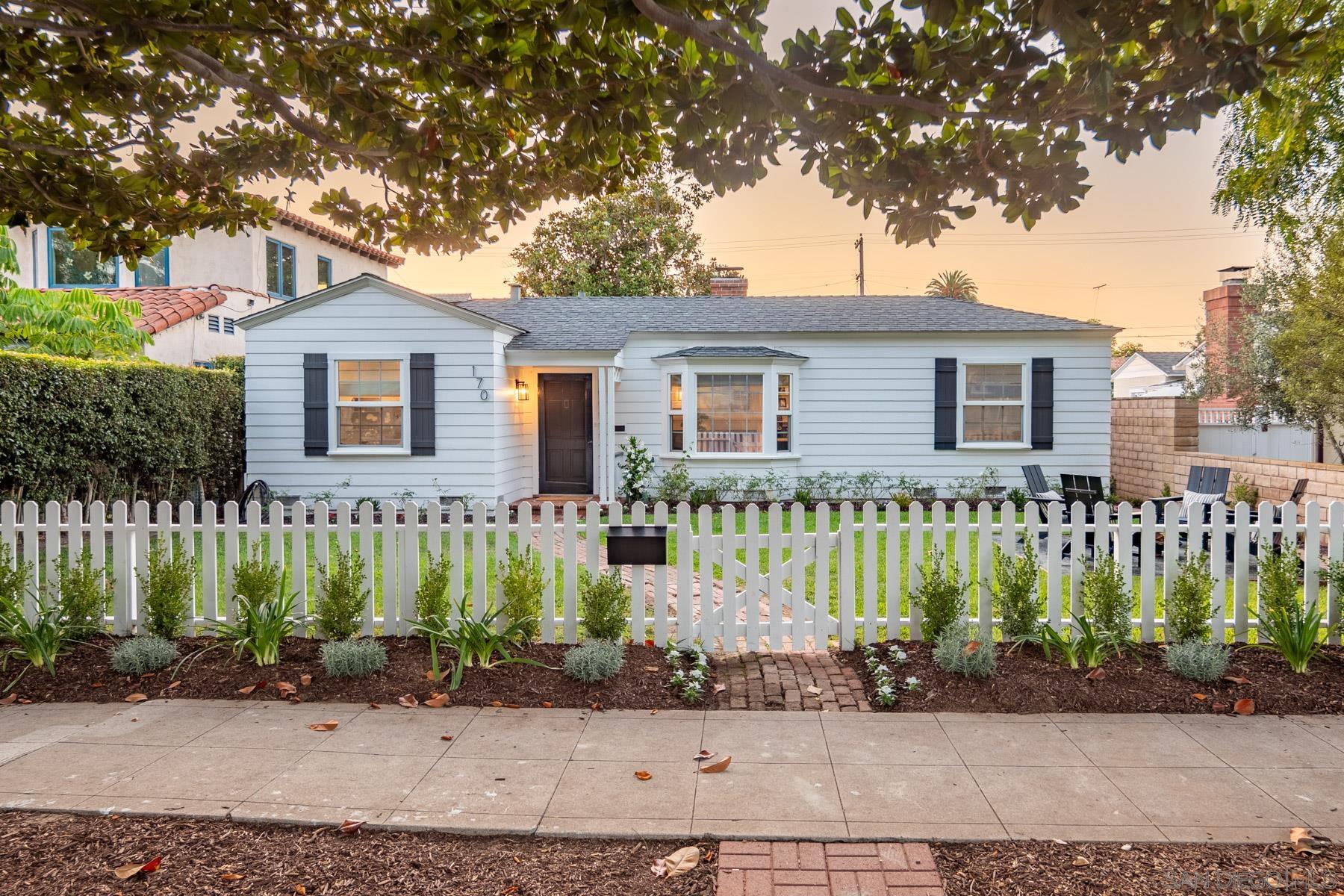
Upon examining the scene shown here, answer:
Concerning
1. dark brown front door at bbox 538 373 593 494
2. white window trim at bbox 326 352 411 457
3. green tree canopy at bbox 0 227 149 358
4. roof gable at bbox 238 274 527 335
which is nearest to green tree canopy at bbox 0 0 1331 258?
green tree canopy at bbox 0 227 149 358

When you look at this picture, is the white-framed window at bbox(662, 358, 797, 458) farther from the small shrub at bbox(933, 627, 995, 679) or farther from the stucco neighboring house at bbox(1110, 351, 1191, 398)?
the stucco neighboring house at bbox(1110, 351, 1191, 398)

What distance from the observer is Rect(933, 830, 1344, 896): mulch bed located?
8.96 ft

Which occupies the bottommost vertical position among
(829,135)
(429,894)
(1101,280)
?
(429,894)

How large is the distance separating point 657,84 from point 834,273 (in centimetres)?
4167

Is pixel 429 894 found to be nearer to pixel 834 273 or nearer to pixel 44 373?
pixel 44 373

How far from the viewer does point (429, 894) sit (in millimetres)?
2734

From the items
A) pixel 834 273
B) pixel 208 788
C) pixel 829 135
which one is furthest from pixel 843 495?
pixel 834 273

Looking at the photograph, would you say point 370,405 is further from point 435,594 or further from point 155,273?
point 155,273

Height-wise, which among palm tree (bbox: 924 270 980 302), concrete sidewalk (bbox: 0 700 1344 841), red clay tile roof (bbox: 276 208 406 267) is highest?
palm tree (bbox: 924 270 980 302)

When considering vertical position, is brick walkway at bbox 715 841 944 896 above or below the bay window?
below

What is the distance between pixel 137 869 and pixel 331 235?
2228 cm

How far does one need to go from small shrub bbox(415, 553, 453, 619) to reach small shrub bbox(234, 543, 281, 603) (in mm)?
900

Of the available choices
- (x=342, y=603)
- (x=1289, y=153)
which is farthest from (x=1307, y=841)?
(x=1289, y=153)

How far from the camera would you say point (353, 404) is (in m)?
13.2
